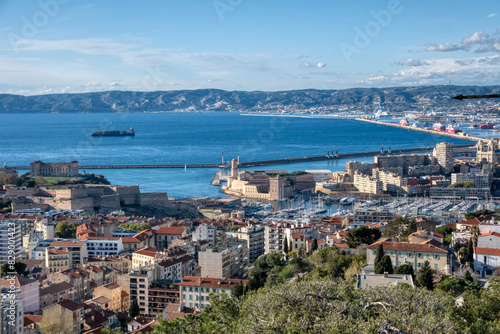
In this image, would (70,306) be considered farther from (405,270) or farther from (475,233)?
(475,233)

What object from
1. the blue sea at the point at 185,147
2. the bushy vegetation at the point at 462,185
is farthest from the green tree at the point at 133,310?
the bushy vegetation at the point at 462,185

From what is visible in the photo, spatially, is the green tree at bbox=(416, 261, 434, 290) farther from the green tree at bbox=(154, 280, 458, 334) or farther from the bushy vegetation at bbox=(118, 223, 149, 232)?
the bushy vegetation at bbox=(118, 223, 149, 232)

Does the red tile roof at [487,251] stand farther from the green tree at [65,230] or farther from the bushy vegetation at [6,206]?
the bushy vegetation at [6,206]

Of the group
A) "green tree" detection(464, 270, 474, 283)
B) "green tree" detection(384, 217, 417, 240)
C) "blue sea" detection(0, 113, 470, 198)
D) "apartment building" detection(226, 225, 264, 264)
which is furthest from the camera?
"blue sea" detection(0, 113, 470, 198)

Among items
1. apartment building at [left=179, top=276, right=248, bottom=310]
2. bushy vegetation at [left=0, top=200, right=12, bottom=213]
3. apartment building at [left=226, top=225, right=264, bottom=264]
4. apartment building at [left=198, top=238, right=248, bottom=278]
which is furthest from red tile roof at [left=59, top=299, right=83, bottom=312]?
bushy vegetation at [left=0, top=200, right=12, bottom=213]

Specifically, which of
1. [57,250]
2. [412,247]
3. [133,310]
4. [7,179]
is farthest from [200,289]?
[7,179]

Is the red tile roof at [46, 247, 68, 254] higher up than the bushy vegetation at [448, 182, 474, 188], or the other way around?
the red tile roof at [46, 247, 68, 254]

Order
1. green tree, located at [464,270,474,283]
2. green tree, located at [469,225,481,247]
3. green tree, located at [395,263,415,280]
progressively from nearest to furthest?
1. green tree, located at [464,270,474,283]
2. green tree, located at [395,263,415,280]
3. green tree, located at [469,225,481,247]
